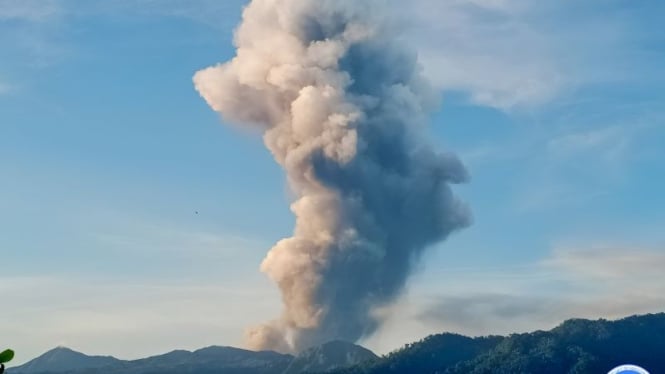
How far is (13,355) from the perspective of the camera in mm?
9727

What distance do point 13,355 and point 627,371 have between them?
730cm

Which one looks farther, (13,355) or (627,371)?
(627,371)

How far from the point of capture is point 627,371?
37.9 ft
